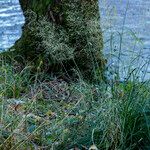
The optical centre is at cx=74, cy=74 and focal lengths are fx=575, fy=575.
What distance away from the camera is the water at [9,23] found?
9.16 m

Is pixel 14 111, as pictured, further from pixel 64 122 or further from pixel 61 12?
pixel 61 12

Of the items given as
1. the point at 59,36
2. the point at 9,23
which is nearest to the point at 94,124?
the point at 59,36

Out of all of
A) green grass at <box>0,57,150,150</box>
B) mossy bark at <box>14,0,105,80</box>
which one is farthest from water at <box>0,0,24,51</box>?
green grass at <box>0,57,150,150</box>

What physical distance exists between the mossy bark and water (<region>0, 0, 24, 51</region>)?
5.39 feet

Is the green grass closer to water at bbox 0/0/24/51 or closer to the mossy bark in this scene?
the mossy bark

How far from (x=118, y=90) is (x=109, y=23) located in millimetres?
681

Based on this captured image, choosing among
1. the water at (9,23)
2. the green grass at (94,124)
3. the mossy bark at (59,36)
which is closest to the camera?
the green grass at (94,124)

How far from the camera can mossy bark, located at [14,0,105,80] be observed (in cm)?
614

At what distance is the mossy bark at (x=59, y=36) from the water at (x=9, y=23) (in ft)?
5.39

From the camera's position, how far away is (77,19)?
5906mm

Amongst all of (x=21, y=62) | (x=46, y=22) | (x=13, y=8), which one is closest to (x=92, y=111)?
(x=46, y=22)

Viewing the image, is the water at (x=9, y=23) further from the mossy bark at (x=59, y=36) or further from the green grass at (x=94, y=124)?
the green grass at (x=94, y=124)

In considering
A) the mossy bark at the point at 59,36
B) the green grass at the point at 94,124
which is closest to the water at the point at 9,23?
the mossy bark at the point at 59,36

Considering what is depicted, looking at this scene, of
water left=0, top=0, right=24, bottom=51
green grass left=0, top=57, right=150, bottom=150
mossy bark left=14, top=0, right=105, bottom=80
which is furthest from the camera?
water left=0, top=0, right=24, bottom=51
